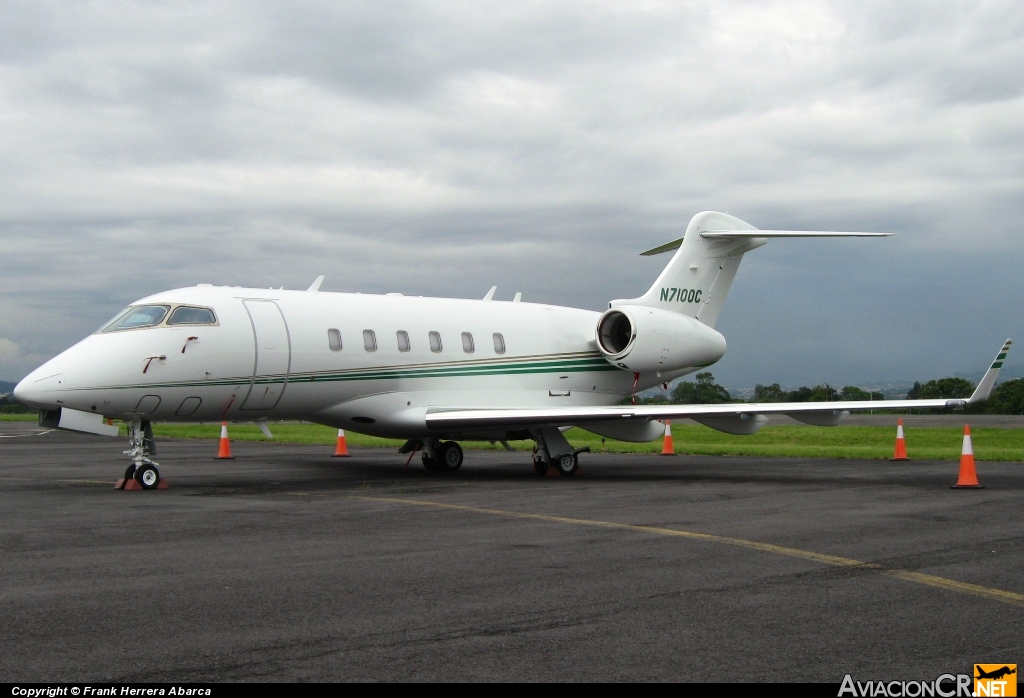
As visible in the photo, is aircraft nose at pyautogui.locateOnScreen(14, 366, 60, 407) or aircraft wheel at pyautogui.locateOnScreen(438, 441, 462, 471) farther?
aircraft wheel at pyautogui.locateOnScreen(438, 441, 462, 471)

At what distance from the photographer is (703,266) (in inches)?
879

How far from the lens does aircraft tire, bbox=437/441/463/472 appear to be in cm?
1953

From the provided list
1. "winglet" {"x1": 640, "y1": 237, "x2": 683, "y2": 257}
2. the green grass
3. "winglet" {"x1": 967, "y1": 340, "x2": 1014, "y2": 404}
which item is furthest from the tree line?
"winglet" {"x1": 967, "y1": 340, "x2": 1014, "y2": 404}

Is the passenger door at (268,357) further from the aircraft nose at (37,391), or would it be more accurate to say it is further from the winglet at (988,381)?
the winglet at (988,381)

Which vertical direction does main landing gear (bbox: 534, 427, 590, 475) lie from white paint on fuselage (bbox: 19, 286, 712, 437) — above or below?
below

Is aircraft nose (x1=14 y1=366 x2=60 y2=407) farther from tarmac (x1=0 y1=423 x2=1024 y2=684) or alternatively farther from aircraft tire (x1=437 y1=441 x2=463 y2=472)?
aircraft tire (x1=437 y1=441 x2=463 y2=472)

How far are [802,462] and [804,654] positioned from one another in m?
15.8

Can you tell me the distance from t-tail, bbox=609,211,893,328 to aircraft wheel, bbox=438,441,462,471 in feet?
17.1

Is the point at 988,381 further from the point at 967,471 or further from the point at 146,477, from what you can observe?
the point at 146,477

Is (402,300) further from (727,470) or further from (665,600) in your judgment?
(665,600)

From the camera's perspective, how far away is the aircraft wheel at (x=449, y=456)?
19531mm

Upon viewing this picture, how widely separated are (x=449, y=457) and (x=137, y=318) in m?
6.60

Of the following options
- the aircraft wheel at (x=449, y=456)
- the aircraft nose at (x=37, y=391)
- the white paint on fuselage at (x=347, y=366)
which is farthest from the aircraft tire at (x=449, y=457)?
the aircraft nose at (x=37, y=391)

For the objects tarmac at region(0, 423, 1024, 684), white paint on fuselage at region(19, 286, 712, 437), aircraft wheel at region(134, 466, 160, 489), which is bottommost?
tarmac at region(0, 423, 1024, 684)
